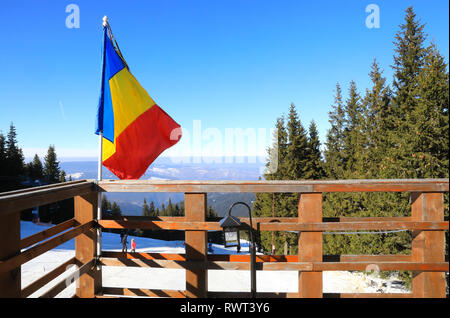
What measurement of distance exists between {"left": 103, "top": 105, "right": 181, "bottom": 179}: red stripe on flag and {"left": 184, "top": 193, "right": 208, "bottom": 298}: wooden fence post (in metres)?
1.51

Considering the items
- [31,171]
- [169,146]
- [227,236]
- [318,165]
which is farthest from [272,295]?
[31,171]

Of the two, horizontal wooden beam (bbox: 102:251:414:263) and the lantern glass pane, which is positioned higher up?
the lantern glass pane

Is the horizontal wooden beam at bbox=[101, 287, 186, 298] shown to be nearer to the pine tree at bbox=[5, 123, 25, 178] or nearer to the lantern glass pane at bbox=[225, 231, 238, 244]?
the lantern glass pane at bbox=[225, 231, 238, 244]

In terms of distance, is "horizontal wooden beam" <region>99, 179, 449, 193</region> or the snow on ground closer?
"horizontal wooden beam" <region>99, 179, 449, 193</region>

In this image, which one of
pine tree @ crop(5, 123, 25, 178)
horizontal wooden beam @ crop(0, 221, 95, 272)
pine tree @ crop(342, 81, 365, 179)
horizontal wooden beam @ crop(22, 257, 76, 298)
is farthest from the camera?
pine tree @ crop(5, 123, 25, 178)

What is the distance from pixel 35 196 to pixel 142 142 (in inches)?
75.8

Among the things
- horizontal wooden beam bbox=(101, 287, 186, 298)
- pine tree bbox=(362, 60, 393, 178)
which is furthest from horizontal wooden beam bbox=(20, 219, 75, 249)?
pine tree bbox=(362, 60, 393, 178)

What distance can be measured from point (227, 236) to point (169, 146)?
218cm

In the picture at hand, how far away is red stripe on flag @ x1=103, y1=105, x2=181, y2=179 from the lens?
11.9 ft

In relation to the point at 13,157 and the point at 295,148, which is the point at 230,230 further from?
the point at 13,157

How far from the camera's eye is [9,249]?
1.82m

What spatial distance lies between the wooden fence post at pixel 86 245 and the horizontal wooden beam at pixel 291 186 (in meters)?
0.34

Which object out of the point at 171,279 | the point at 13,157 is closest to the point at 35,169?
the point at 13,157

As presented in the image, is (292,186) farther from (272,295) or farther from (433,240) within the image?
(433,240)
